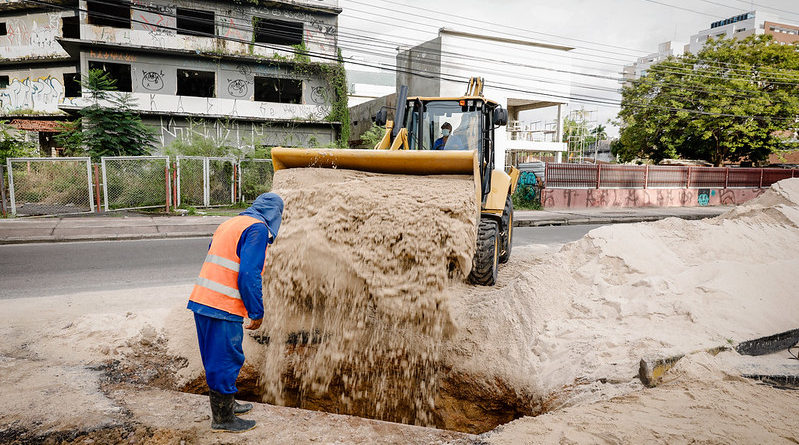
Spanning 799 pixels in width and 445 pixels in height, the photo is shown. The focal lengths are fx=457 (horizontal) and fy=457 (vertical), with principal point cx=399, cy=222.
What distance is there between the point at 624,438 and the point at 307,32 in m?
21.6

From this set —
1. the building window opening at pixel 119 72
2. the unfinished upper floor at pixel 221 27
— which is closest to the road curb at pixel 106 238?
the unfinished upper floor at pixel 221 27

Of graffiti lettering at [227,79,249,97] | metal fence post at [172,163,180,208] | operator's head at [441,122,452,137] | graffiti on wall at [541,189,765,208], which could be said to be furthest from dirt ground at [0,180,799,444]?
graffiti lettering at [227,79,249,97]

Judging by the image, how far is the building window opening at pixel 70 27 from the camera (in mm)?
24922

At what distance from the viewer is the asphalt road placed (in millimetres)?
6281

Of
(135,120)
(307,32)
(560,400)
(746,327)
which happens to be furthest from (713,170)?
(135,120)

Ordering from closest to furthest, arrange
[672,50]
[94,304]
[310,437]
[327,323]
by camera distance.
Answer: [310,437] → [327,323] → [94,304] → [672,50]

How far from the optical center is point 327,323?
4227 mm

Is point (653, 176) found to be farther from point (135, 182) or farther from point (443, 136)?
point (135, 182)

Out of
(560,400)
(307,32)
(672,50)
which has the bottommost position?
(560,400)

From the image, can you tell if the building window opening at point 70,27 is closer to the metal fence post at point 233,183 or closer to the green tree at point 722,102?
the metal fence post at point 233,183

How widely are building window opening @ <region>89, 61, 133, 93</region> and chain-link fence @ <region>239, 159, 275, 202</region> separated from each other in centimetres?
867

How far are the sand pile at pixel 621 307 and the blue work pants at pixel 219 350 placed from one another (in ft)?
→ 6.85

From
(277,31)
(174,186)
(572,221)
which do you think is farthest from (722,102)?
(174,186)

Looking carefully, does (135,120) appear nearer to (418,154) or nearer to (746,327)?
(418,154)
